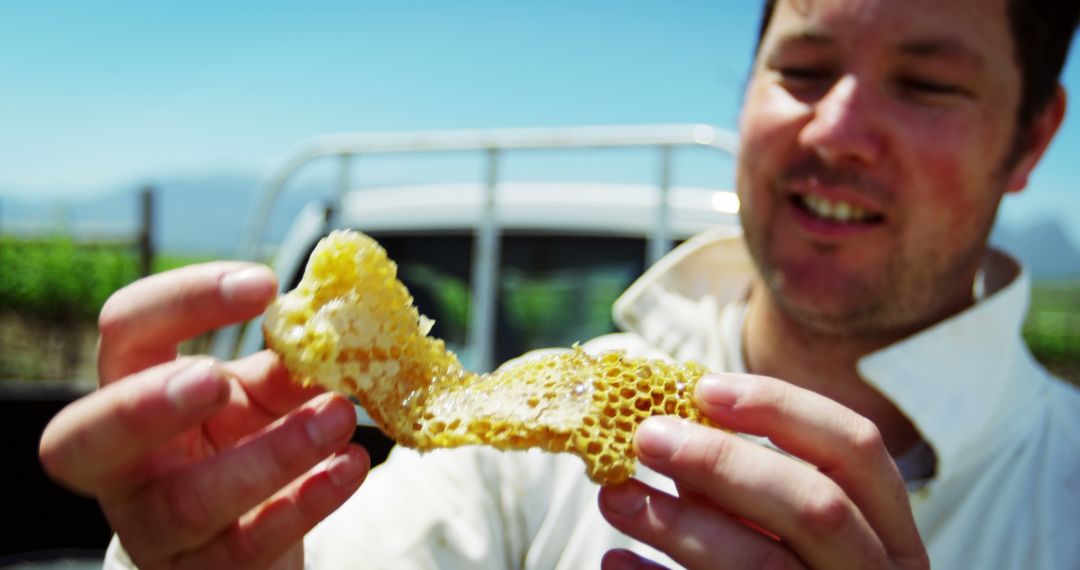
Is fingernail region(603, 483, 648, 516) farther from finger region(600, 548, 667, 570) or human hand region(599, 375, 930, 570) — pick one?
finger region(600, 548, 667, 570)

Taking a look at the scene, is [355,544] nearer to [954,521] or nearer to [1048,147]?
[954,521]

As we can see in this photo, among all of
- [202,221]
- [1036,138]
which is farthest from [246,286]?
[202,221]

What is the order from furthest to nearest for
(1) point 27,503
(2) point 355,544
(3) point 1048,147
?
(1) point 27,503, (3) point 1048,147, (2) point 355,544

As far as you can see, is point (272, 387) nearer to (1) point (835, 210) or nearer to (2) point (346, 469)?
(2) point (346, 469)

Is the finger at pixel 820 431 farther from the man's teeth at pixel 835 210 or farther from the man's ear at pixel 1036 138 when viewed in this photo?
the man's ear at pixel 1036 138

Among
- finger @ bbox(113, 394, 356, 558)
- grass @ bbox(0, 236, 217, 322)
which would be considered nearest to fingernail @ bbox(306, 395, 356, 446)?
finger @ bbox(113, 394, 356, 558)

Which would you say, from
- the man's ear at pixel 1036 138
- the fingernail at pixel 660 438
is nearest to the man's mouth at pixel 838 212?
the man's ear at pixel 1036 138

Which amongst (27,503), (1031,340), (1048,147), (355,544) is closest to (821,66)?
(1048,147)
